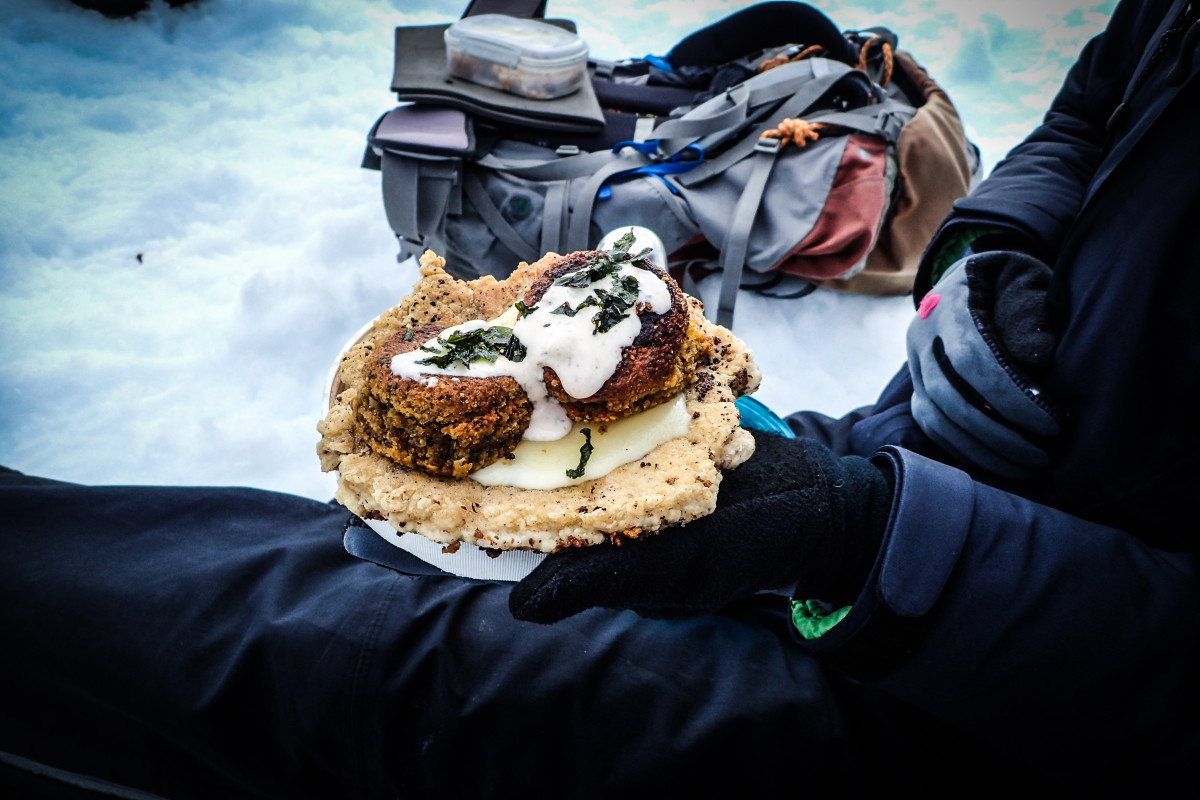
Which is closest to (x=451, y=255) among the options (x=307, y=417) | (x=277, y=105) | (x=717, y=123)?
→ (x=307, y=417)

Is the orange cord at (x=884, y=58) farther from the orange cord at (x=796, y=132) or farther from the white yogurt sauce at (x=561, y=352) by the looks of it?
the white yogurt sauce at (x=561, y=352)

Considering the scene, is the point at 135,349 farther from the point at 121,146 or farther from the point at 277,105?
the point at 277,105

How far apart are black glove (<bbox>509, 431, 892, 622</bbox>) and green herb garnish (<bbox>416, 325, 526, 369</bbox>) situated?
12.4 inches

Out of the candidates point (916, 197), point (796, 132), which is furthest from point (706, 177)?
point (916, 197)

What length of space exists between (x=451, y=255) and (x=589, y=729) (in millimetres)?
1902

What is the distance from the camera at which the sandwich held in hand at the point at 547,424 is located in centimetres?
90

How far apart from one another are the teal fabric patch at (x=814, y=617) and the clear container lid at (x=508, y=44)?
2.24m

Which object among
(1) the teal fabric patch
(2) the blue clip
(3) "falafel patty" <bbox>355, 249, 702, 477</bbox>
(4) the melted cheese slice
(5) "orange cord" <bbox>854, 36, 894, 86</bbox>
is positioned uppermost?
(5) "orange cord" <bbox>854, 36, 894, 86</bbox>

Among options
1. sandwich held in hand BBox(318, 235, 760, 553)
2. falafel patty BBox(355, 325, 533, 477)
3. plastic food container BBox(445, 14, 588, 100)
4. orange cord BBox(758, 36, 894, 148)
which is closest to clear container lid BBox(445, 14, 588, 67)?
plastic food container BBox(445, 14, 588, 100)

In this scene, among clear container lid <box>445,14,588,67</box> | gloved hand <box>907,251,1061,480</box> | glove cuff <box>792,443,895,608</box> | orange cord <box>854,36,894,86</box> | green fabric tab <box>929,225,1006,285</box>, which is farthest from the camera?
orange cord <box>854,36,894,86</box>

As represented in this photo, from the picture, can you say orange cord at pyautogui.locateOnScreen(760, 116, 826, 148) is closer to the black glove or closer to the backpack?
the backpack

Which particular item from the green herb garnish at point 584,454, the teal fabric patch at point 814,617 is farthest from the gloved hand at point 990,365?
the green herb garnish at point 584,454

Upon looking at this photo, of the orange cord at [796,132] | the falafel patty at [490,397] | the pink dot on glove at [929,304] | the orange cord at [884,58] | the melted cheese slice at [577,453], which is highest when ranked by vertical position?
the orange cord at [884,58]

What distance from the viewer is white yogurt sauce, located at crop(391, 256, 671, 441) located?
3.03ft
